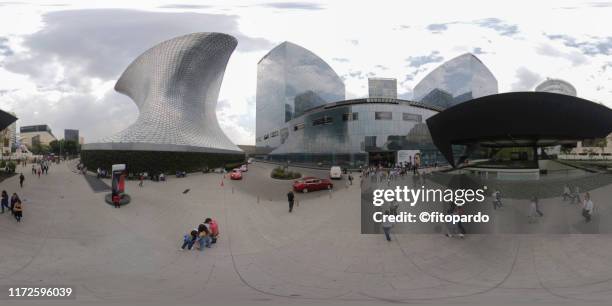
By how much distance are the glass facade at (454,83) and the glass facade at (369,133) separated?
2950 centimetres

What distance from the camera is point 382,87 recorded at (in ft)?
154

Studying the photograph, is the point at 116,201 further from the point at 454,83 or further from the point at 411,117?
the point at 454,83

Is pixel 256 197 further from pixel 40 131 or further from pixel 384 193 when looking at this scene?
pixel 40 131

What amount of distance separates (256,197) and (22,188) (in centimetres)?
1235

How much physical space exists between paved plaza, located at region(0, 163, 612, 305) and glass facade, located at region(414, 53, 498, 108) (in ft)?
196

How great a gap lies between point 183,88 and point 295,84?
4351 centimetres

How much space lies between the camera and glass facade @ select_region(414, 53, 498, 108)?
64.6 m

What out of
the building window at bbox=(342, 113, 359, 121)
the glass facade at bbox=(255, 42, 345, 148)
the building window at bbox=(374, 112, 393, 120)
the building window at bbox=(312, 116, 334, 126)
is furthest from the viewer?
the glass facade at bbox=(255, 42, 345, 148)

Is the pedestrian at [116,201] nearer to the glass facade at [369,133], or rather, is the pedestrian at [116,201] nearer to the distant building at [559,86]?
the glass facade at [369,133]

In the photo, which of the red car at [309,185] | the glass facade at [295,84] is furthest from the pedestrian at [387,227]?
the glass facade at [295,84]

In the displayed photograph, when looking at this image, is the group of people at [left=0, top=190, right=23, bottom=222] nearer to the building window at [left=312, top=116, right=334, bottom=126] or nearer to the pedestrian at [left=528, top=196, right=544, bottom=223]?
the pedestrian at [left=528, top=196, right=544, bottom=223]

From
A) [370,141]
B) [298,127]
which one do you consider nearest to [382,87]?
[370,141]

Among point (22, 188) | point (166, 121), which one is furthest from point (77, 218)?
point (166, 121)

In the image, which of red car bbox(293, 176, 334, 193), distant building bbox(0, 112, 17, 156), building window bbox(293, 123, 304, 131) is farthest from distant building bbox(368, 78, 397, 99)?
distant building bbox(0, 112, 17, 156)
